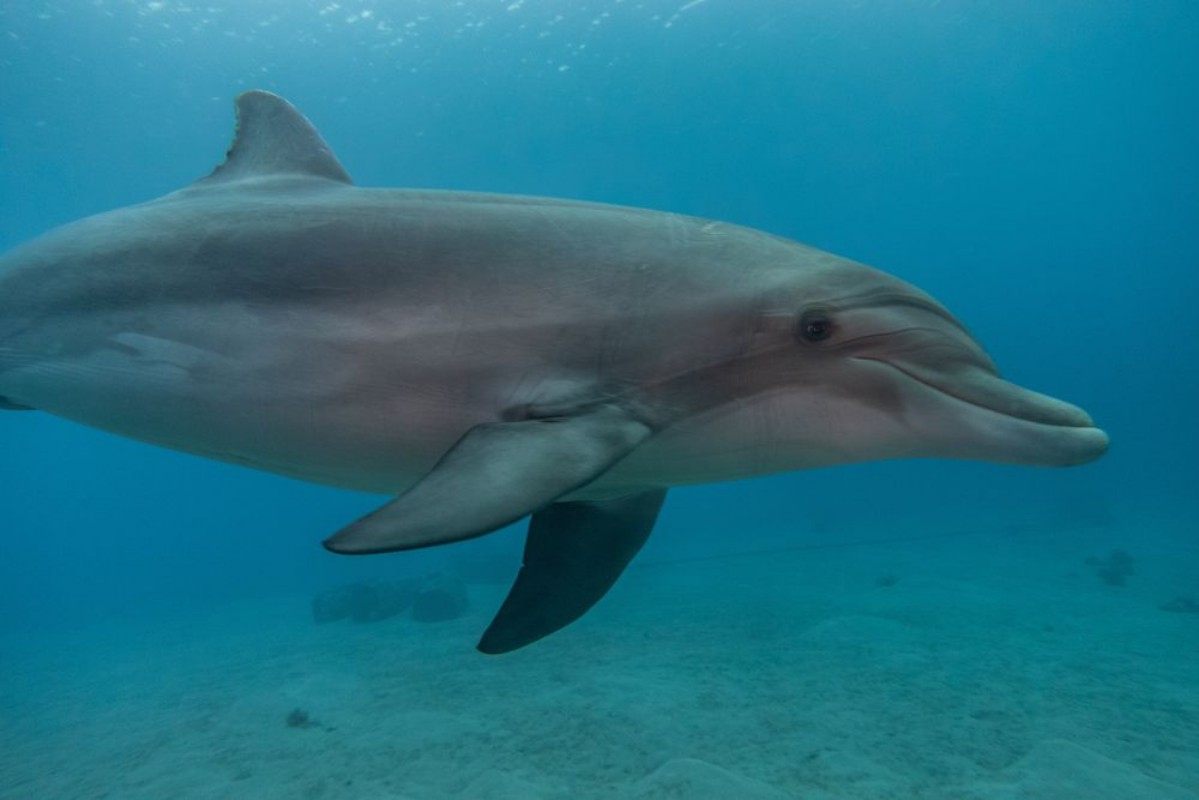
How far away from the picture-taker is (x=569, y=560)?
148 inches

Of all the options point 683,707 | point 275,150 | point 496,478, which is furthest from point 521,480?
point 683,707

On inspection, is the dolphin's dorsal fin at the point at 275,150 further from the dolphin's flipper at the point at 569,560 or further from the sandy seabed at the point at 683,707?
the sandy seabed at the point at 683,707

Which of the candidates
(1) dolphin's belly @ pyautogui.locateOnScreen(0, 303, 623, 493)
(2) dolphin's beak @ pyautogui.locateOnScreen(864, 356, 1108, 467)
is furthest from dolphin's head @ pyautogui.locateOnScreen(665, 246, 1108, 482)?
(1) dolphin's belly @ pyautogui.locateOnScreen(0, 303, 623, 493)

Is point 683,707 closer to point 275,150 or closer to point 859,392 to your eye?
Answer: point 859,392

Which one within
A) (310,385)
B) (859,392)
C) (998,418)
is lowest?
(998,418)

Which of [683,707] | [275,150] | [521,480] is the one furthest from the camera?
[683,707]

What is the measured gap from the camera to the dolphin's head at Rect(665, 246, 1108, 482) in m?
2.57

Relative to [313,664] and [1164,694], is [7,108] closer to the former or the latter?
[313,664]

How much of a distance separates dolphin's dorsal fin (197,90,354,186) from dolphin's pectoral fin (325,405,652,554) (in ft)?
9.48

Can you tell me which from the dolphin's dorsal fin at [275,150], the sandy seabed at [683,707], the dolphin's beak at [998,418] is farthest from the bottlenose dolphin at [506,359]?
the sandy seabed at [683,707]

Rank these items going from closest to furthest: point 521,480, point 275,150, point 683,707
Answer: point 521,480, point 275,150, point 683,707

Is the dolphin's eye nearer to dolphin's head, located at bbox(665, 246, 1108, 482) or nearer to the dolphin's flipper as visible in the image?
dolphin's head, located at bbox(665, 246, 1108, 482)

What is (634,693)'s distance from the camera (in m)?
8.63

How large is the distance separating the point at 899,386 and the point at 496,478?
5.04ft
